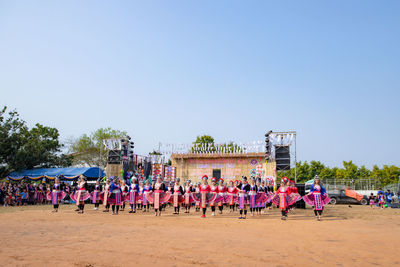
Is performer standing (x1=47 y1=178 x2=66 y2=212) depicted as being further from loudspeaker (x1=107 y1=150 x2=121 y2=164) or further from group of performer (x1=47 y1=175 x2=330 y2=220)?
loudspeaker (x1=107 y1=150 x2=121 y2=164)

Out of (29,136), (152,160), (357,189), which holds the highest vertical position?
(29,136)

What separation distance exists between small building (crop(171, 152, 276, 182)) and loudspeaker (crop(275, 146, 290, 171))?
4.09 metres

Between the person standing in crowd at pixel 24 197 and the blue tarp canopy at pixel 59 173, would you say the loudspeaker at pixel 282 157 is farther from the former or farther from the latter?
Answer: the person standing in crowd at pixel 24 197

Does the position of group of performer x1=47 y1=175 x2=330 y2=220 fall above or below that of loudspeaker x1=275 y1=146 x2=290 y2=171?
below

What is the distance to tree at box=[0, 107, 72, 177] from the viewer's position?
26.8 m

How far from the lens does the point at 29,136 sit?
95.8ft

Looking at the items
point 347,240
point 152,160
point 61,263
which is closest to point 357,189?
point 152,160

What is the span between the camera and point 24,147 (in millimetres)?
28000

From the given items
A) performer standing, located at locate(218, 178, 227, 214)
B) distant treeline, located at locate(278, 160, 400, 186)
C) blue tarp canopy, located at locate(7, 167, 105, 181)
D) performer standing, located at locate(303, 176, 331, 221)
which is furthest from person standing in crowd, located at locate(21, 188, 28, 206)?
distant treeline, located at locate(278, 160, 400, 186)

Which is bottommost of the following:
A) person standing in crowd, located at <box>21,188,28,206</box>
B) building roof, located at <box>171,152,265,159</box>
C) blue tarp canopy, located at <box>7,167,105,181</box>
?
person standing in crowd, located at <box>21,188,28,206</box>

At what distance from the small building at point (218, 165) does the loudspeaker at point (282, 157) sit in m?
4.09

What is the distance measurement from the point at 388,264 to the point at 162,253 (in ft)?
11.1

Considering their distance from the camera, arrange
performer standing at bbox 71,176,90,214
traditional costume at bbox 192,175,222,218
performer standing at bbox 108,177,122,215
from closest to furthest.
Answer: traditional costume at bbox 192,175,222,218, performer standing at bbox 108,177,122,215, performer standing at bbox 71,176,90,214

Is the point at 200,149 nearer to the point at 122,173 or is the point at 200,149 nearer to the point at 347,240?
the point at 122,173
